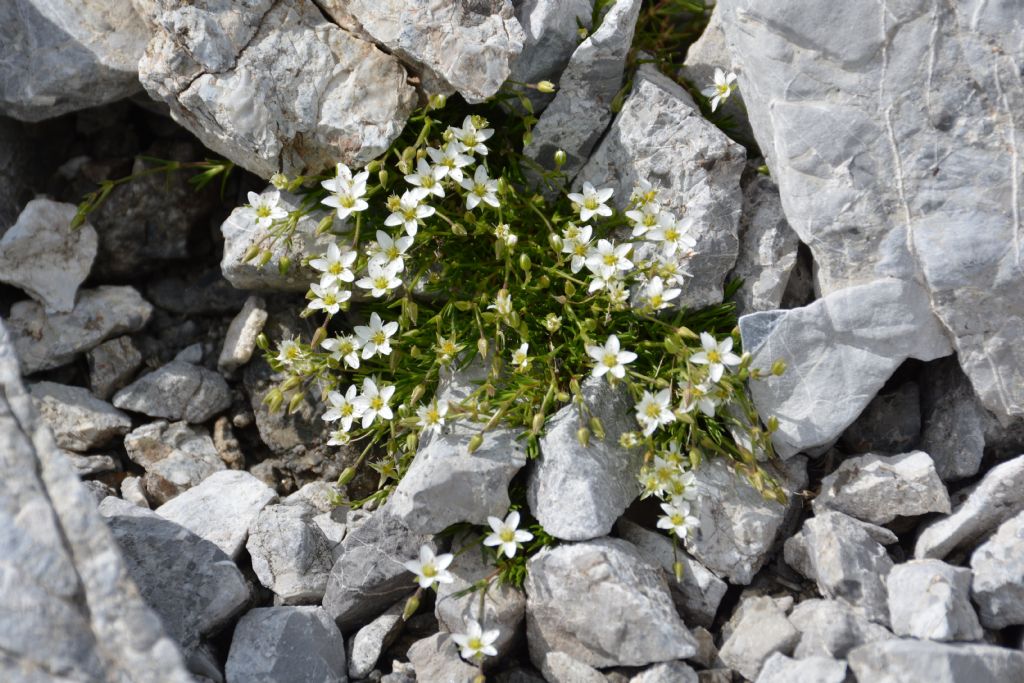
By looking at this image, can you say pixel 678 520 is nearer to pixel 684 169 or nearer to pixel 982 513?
pixel 982 513

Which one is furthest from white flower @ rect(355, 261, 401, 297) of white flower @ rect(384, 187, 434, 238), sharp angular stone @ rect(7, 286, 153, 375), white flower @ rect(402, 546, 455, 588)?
sharp angular stone @ rect(7, 286, 153, 375)

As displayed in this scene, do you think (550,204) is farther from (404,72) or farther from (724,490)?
(724,490)

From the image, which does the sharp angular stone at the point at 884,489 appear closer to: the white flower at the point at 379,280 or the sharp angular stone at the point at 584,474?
the sharp angular stone at the point at 584,474

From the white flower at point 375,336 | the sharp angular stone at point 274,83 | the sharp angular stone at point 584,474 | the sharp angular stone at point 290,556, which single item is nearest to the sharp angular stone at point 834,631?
the sharp angular stone at point 584,474

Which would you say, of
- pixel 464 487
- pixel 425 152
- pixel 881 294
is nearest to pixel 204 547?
pixel 464 487

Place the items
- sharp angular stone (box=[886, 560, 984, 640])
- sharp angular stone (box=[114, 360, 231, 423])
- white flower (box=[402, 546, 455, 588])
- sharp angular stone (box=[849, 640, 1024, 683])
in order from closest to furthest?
sharp angular stone (box=[849, 640, 1024, 683]) < sharp angular stone (box=[886, 560, 984, 640]) < white flower (box=[402, 546, 455, 588]) < sharp angular stone (box=[114, 360, 231, 423])

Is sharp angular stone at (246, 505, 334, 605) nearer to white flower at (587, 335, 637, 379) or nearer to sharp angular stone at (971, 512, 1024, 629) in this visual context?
white flower at (587, 335, 637, 379)
